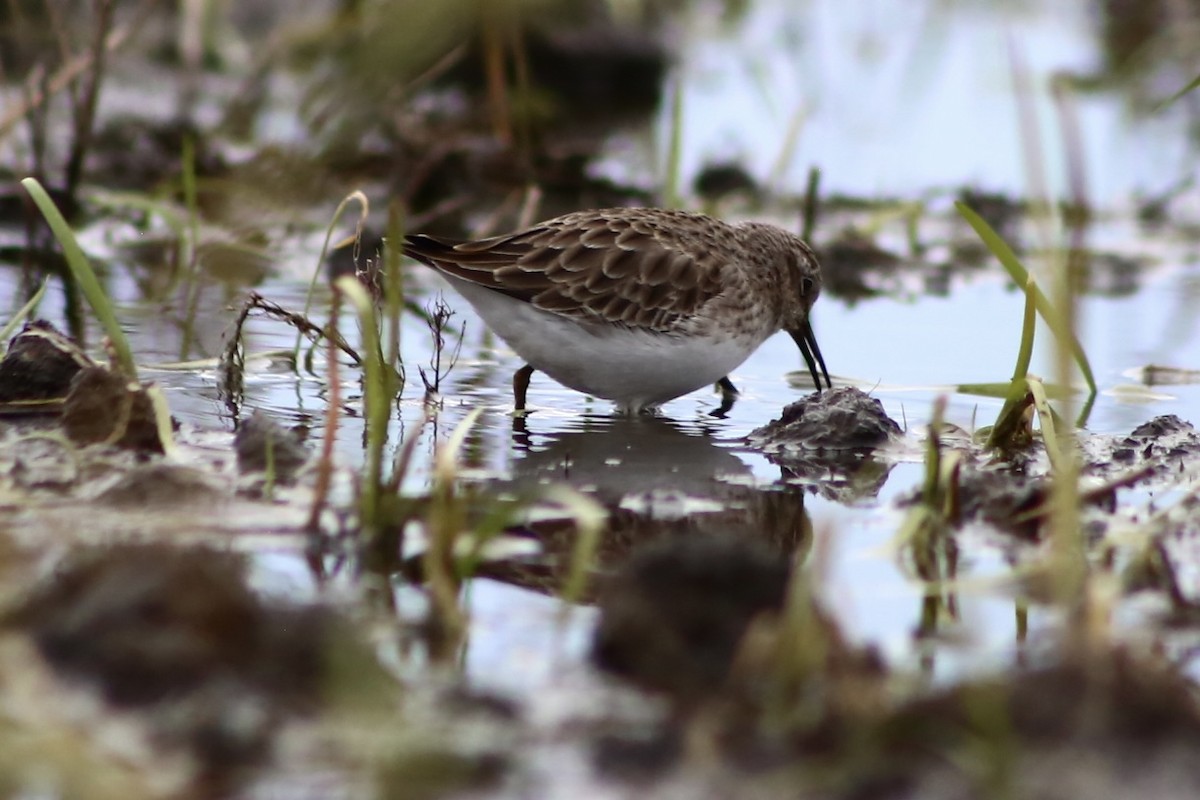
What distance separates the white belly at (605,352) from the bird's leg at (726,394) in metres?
0.31

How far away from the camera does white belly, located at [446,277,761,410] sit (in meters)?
6.93

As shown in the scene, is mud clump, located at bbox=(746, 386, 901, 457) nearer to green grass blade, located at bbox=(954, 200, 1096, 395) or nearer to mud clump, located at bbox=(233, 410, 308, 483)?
green grass blade, located at bbox=(954, 200, 1096, 395)

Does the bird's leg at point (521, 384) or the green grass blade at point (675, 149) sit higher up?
the green grass blade at point (675, 149)

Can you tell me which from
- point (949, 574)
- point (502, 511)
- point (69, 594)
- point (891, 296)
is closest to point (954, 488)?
point (949, 574)

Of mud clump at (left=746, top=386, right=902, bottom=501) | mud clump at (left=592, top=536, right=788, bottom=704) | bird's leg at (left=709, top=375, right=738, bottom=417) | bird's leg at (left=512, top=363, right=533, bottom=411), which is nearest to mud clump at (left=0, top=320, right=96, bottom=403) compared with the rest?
bird's leg at (left=512, top=363, right=533, bottom=411)

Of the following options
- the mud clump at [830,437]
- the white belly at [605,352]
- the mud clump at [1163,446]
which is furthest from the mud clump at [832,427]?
the mud clump at [1163,446]

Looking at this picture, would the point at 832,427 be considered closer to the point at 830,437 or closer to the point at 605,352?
the point at 830,437

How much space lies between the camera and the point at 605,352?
6.94 m

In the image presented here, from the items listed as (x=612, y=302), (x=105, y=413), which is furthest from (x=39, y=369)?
(x=612, y=302)

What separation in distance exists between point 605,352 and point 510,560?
2257 mm

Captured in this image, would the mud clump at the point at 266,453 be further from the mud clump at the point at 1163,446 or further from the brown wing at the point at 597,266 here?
the mud clump at the point at 1163,446

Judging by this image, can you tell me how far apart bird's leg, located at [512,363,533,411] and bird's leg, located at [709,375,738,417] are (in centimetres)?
84

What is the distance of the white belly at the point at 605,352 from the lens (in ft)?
22.7

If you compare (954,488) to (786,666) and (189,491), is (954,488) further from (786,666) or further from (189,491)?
(189,491)
